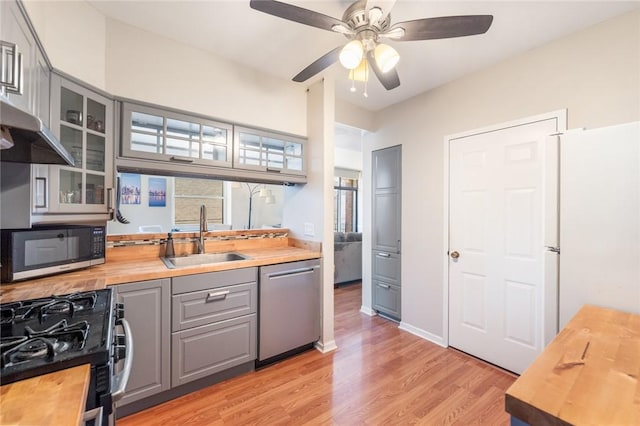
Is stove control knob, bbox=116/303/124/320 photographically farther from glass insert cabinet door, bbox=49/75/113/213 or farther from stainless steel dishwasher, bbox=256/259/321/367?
stainless steel dishwasher, bbox=256/259/321/367

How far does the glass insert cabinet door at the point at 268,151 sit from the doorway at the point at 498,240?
1472 mm

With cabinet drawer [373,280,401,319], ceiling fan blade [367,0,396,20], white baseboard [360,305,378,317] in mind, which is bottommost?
white baseboard [360,305,378,317]

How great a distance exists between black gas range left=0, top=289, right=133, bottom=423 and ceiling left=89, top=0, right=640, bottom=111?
1.78 metres

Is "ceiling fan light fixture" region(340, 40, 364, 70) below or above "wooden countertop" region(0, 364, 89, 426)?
above

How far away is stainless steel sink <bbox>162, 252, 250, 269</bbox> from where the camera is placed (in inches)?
83.9

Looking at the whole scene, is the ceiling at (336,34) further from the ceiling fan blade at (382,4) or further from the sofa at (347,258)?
the sofa at (347,258)

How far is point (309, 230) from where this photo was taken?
106 inches

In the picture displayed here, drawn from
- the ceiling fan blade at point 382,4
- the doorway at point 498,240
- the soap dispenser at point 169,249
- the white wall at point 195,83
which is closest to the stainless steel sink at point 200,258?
the soap dispenser at point 169,249

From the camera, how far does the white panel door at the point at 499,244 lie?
207 centimetres

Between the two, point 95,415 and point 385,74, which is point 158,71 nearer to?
point 385,74

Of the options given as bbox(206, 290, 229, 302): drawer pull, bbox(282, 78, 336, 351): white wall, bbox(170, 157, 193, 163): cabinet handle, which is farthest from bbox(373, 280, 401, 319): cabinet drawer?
bbox(170, 157, 193, 163): cabinet handle

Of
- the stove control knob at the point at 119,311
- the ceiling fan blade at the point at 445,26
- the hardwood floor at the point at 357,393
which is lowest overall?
the hardwood floor at the point at 357,393

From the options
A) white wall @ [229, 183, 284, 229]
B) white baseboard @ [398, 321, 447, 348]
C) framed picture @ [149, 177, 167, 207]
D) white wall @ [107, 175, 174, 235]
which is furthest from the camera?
white wall @ [229, 183, 284, 229]

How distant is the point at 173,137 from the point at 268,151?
2.57 ft
